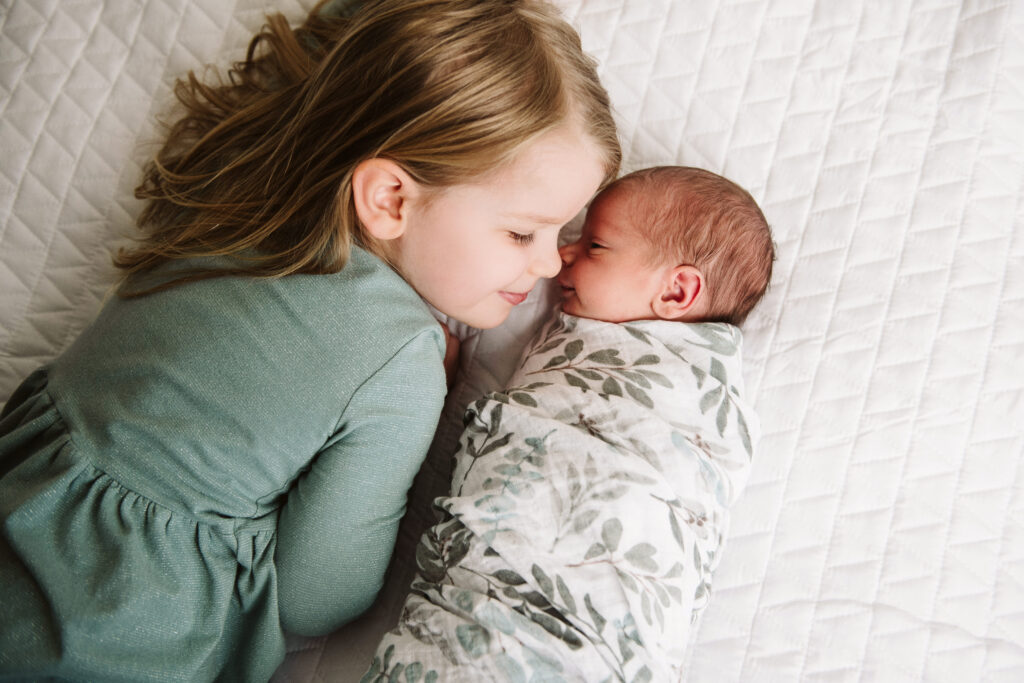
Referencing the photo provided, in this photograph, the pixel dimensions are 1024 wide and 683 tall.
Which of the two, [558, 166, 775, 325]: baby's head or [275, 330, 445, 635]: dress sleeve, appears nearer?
[275, 330, 445, 635]: dress sleeve

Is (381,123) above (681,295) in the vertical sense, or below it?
above

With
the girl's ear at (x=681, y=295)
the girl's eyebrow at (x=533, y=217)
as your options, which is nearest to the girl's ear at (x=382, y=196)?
the girl's eyebrow at (x=533, y=217)

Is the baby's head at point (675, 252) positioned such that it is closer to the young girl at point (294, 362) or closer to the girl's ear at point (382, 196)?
the young girl at point (294, 362)

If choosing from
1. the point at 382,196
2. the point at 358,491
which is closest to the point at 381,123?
the point at 382,196

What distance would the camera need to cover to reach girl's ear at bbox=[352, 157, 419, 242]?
2.69 feet

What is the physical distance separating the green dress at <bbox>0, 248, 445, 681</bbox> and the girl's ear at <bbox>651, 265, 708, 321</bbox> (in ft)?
1.01

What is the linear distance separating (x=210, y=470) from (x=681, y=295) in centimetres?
62

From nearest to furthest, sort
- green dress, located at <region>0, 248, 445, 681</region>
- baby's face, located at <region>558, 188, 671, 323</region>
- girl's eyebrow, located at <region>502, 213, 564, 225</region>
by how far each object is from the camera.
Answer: green dress, located at <region>0, 248, 445, 681</region> < girl's eyebrow, located at <region>502, 213, 564, 225</region> < baby's face, located at <region>558, 188, 671, 323</region>

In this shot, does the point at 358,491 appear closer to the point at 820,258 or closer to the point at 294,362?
the point at 294,362

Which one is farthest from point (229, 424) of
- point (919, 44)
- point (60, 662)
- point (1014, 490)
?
point (919, 44)

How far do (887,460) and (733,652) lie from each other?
1.08 ft

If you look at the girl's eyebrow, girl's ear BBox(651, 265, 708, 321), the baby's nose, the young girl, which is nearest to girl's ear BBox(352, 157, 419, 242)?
the young girl

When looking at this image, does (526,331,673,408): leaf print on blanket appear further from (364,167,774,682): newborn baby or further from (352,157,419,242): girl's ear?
(352,157,419,242): girl's ear

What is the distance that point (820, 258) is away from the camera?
Answer: 1038 millimetres
